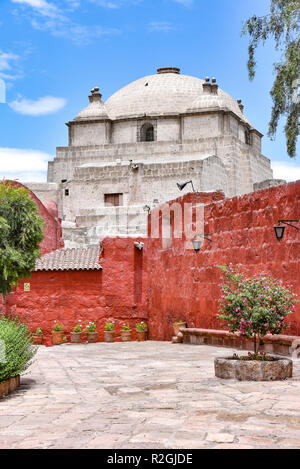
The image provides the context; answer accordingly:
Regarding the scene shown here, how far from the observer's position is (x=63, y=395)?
264 inches

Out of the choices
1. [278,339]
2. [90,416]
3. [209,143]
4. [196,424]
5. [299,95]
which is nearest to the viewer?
[196,424]

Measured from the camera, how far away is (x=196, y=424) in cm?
500

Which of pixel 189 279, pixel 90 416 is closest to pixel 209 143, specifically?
pixel 189 279

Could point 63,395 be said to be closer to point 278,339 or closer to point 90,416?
point 90,416

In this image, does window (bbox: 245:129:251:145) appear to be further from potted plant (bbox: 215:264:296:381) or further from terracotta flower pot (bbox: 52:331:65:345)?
potted plant (bbox: 215:264:296:381)

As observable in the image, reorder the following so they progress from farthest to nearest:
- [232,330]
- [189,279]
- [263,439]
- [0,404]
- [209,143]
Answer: [209,143], [189,279], [232,330], [0,404], [263,439]

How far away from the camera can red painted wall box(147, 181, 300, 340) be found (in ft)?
32.9

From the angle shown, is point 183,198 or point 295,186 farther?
point 183,198

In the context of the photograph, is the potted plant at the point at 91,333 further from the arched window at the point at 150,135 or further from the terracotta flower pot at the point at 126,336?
the arched window at the point at 150,135

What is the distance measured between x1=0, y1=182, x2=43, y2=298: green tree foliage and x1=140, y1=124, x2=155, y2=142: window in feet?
91.8

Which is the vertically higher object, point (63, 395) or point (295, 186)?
point (295, 186)

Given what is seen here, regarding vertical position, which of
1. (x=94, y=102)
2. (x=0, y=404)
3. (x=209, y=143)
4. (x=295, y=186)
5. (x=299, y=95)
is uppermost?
(x=94, y=102)

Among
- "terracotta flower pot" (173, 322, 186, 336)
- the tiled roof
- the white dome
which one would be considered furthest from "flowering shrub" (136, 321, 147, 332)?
the white dome

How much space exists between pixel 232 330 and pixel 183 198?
6.68 m
